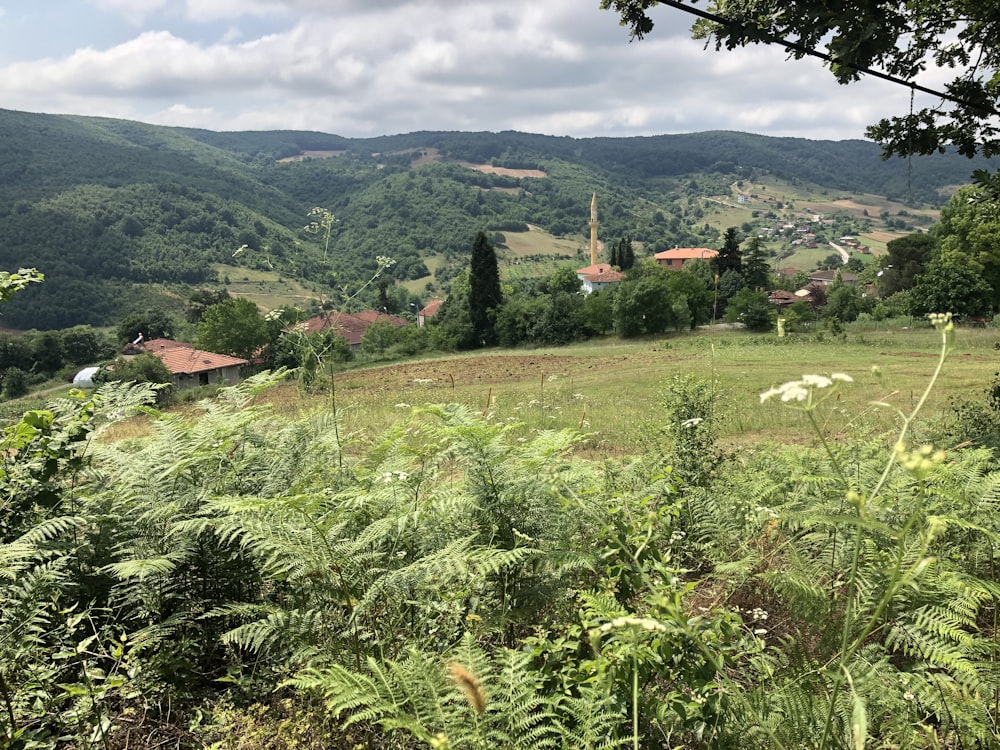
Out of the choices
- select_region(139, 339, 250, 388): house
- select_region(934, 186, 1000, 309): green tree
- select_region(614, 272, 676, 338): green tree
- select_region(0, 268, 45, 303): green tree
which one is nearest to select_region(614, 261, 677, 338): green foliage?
select_region(614, 272, 676, 338): green tree

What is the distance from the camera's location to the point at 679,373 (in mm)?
6098

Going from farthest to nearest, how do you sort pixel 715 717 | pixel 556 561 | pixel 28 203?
pixel 28 203
pixel 556 561
pixel 715 717

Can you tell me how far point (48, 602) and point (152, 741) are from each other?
0.72 meters

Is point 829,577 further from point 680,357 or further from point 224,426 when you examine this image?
point 680,357

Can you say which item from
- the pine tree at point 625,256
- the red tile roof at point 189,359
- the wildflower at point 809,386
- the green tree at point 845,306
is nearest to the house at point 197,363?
the red tile roof at point 189,359

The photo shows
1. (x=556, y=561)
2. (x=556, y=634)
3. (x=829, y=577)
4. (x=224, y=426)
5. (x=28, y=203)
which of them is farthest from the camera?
(x=28, y=203)

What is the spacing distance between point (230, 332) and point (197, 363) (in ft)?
27.9

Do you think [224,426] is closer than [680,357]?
Yes

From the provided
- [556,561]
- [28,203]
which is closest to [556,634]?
[556,561]

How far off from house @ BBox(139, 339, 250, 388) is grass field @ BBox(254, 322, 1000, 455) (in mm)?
21839

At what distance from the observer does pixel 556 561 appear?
2309 mm

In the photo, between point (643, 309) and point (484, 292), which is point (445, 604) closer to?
point (643, 309)

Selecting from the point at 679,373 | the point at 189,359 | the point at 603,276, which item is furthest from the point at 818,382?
the point at 603,276

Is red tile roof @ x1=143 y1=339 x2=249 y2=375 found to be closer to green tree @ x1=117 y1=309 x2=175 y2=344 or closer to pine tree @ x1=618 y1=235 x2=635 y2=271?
green tree @ x1=117 y1=309 x2=175 y2=344
